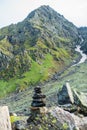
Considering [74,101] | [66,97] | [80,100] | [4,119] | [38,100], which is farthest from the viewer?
[66,97]

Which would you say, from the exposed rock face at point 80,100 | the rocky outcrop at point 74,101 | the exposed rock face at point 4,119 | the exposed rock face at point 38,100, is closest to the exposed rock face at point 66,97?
the rocky outcrop at point 74,101

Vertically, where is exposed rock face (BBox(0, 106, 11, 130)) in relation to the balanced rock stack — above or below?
below

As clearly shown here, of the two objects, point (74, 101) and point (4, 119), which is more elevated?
point (74, 101)

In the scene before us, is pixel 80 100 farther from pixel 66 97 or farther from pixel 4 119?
pixel 4 119

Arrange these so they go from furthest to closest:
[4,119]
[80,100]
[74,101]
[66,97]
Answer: [66,97] < [74,101] < [80,100] < [4,119]

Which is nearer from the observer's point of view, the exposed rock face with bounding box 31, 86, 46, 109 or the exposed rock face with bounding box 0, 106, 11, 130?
the exposed rock face with bounding box 0, 106, 11, 130

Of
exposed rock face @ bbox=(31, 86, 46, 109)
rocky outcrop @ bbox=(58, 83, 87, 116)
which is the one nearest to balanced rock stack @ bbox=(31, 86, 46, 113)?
exposed rock face @ bbox=(31, 86, 46, 109)

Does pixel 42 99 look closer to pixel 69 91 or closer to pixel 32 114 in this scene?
pixel 32 114

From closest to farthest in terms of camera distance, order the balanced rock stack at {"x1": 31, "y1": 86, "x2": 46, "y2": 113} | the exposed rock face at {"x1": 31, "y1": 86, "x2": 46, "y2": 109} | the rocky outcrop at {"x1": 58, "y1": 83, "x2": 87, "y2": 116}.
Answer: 1. the balanced rock stack at {"x1": 31, "y1": 86, "x2": 46, "y2": 113}
2. the exposed rock face at {"x1": 31, "y1": 86, "x2": 46, "y2": 109}
3. the rocky outcrop at {"x1": 58, "y1": 83, "x2": 87, "y2": 116}

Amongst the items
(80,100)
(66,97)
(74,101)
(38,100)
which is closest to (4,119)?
(38,100)

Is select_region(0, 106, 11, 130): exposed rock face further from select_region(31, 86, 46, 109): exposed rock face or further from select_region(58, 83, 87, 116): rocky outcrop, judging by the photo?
select_region(58, 83, 87, 116): rocky outcrop

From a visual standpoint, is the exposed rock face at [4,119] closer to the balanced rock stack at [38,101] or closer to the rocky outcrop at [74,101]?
the balanced rock stack at [38,101]

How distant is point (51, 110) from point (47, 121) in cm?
109

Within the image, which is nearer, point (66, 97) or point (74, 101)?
point (74, 101)
